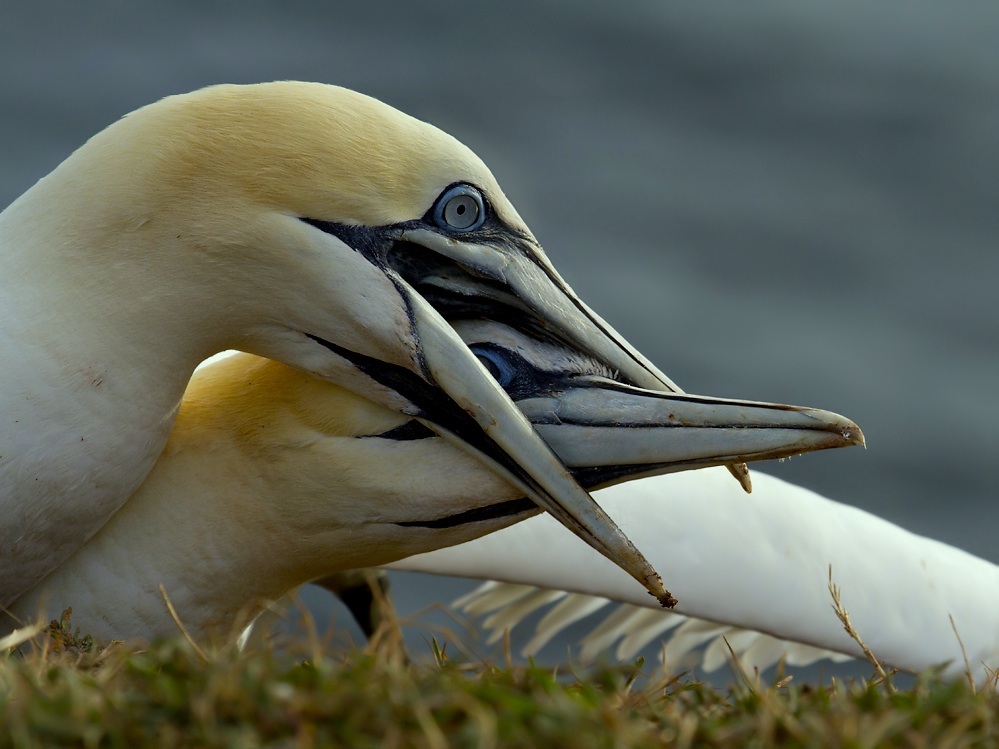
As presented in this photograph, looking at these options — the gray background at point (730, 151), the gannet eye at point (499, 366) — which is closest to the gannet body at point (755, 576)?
the gannet eye at point (499, 366)

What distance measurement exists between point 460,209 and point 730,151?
6.20m

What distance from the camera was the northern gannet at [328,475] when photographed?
3.24m

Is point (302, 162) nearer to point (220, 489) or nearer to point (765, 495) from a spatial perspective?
point (220, 489)

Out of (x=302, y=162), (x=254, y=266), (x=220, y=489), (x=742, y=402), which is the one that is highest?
(x=302, y=162)

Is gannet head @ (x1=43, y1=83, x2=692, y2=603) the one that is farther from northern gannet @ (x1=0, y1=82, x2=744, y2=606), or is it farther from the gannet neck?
the gannet neck

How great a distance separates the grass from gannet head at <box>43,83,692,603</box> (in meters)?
0.86

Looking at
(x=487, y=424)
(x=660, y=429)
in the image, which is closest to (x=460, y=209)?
(x=487, y=424)

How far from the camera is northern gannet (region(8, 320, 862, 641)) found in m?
3.24

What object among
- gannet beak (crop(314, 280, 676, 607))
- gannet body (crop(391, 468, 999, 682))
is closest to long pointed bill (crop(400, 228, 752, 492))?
gannet beak (crop(314, 280, 676, 607))

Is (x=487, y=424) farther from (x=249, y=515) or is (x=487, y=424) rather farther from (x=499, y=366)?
(x=249, y=515)

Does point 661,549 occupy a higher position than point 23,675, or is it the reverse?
point 23,675

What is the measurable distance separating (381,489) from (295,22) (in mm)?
6586

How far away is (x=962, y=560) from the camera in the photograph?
5574 mm

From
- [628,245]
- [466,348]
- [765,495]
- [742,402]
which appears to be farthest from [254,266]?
[628,245]
